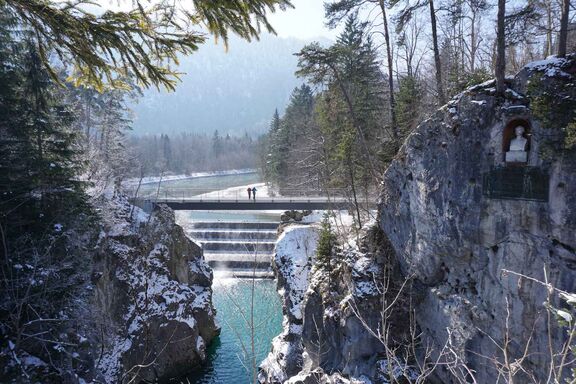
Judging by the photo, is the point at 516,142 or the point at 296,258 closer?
the point at 516,142

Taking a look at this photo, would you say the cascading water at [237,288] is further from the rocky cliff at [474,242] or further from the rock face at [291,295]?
the rocky cliff at [474,242]

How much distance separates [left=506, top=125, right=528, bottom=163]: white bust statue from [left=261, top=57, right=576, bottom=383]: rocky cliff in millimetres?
150

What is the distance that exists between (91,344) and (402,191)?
12097 millimetres

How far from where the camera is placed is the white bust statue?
26.3 feet

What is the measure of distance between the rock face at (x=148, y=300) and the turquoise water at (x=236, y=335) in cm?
79

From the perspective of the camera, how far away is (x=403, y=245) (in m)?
11.6

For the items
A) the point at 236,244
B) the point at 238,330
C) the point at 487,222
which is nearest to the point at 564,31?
the point at 487,222

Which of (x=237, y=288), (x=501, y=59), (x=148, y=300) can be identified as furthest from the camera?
(x=237, y=288)

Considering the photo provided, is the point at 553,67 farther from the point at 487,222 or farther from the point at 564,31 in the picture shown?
the point at 487,222

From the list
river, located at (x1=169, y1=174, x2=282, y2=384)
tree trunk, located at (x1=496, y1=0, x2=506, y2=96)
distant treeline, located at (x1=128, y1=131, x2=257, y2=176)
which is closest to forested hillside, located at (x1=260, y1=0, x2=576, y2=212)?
tree trunk, located at (x1=496, y1=0, x2=506, y2=96)

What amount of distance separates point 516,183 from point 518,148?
2.75 ft

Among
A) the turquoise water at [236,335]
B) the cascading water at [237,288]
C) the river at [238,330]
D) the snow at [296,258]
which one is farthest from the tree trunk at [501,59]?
the snow at [296,258]

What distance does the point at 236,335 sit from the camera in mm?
14430

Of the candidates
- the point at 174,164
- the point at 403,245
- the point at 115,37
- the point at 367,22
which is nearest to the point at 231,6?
the point at 115,37
